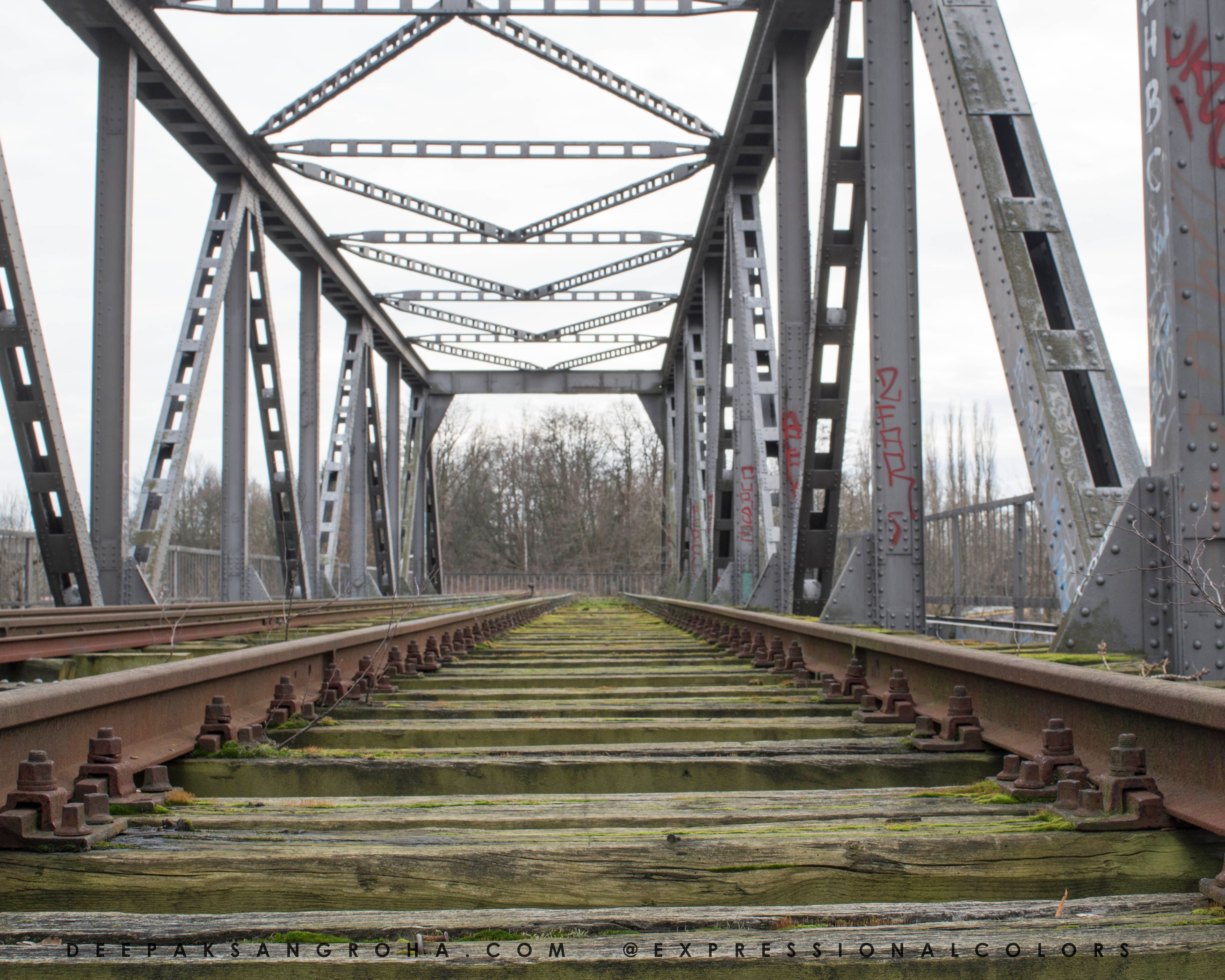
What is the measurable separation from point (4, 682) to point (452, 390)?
96.7 ft

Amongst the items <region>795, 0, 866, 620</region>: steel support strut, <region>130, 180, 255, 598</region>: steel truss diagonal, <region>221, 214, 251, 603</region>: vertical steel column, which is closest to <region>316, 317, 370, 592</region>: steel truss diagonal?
<region>221, 214, 251, 603</region>: vertical steel column

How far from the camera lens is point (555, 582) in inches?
1748

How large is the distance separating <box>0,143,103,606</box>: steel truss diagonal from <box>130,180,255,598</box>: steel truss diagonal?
1.04 metres

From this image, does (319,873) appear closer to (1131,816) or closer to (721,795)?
(721,795)

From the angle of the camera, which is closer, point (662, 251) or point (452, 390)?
point (662, 251)

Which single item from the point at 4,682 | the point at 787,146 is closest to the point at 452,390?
the point at 787,146

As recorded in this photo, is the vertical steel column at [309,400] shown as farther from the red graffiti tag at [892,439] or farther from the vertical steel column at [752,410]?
the red graffiti tag at [892,439]

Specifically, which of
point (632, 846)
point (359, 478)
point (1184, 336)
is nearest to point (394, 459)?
point (359, 478)

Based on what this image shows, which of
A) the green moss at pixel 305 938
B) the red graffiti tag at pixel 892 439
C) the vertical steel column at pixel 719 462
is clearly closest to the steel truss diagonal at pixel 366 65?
the vertical steel column at pixel 719 462

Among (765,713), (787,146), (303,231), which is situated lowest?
(765,713)

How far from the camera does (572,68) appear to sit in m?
13.4

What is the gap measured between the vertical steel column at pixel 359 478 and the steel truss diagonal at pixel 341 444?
37 mm

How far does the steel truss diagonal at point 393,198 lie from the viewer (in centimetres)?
1633

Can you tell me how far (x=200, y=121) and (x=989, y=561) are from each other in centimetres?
1138
